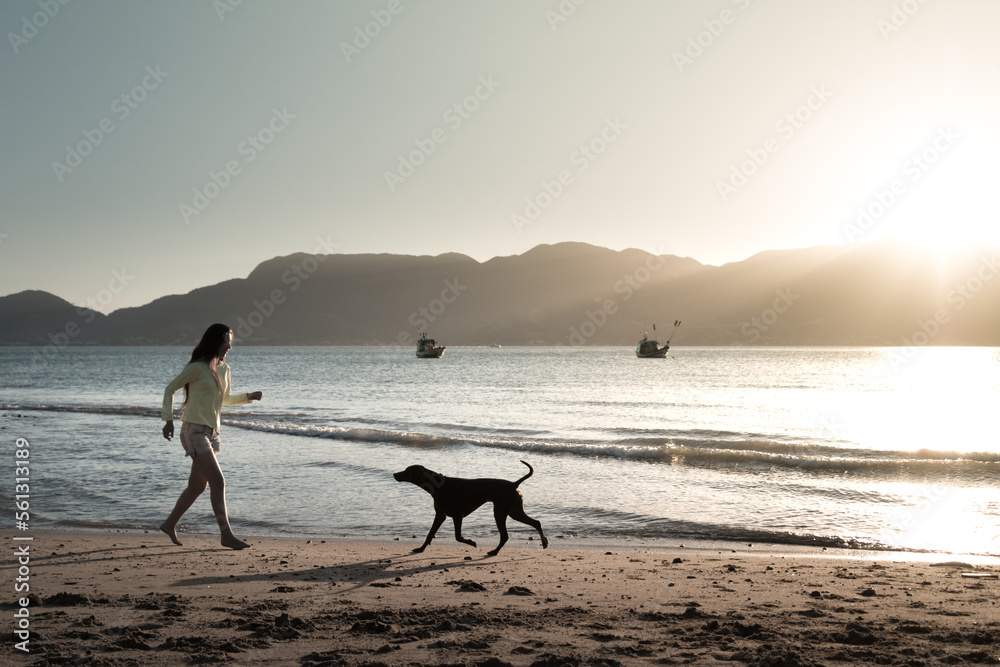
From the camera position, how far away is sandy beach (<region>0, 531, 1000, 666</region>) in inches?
171

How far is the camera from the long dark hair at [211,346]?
7020mm

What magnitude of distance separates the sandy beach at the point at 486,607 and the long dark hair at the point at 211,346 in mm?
1890

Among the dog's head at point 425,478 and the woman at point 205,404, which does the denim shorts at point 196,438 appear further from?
the dog's head at point 425,478

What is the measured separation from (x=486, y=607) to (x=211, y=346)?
380 centimetres

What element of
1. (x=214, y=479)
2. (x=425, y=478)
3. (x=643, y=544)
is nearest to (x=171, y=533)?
(x=214, y=479)

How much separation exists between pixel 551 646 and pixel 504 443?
49.1 feet

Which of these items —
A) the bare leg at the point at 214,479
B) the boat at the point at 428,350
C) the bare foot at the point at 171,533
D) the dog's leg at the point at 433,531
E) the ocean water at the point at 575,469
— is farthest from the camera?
the boat at the point at 428,350

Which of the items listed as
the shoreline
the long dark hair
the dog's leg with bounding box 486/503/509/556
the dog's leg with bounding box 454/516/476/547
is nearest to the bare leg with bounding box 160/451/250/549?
the long dark hair

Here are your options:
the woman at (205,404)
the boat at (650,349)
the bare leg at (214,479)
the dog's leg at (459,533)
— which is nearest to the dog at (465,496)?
the dog's leg at (459,533)

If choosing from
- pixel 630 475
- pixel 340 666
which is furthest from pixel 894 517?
pixel 340 666

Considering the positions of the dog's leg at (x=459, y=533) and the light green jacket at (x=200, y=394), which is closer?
the light green jacket at (x=200, y=394)

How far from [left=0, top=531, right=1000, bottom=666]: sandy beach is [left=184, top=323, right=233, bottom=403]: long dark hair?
1.89 metres

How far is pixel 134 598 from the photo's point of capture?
554 cm

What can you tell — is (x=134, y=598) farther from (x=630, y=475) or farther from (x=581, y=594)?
(x=630, y=475)
